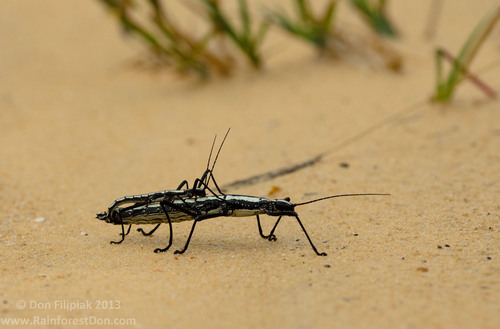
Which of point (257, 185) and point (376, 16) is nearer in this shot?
point (257, 185)

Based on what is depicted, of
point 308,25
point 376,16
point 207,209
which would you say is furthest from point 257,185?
point 376,16

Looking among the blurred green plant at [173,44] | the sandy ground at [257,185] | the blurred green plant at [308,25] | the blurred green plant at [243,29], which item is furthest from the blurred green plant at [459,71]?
the blurred green plant at [173,44]

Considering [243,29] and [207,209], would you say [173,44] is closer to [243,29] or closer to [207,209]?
[243,29]

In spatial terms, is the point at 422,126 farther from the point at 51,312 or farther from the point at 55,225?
the point at 51,312

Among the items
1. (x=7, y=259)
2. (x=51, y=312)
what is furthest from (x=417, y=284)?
(x=7, y=259)

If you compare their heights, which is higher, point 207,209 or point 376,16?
point 376,16

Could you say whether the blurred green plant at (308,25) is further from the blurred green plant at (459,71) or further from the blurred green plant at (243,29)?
the blurred green plant at (459,71)
